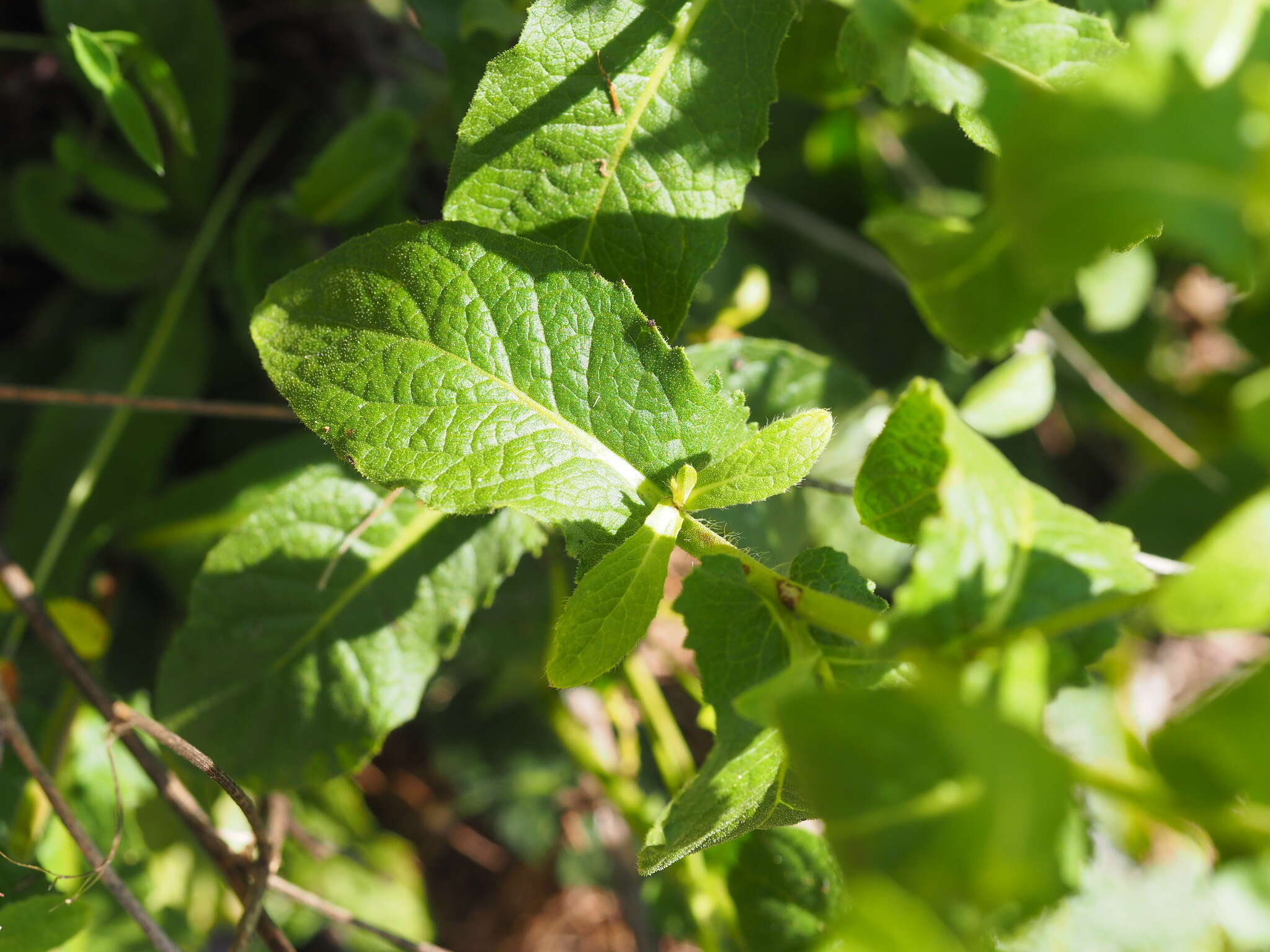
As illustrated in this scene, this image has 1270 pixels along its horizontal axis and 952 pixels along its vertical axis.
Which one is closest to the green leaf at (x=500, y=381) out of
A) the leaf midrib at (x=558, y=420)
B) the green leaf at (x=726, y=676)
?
the leaf midrib at (x=558, y=420)

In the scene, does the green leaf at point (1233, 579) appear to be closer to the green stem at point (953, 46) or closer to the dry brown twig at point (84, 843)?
the green stem at point (953, 46)

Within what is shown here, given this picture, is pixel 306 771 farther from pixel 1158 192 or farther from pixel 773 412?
pixel 1158 192

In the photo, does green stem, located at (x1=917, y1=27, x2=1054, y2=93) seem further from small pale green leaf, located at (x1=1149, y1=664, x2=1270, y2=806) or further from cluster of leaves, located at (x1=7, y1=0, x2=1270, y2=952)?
small pale green leaf, located at (x1=1149, y1=664, x2=1270, y2=806)

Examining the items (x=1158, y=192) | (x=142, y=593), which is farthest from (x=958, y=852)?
(x=142, y=593)

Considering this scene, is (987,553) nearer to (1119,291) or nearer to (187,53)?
(187,53)

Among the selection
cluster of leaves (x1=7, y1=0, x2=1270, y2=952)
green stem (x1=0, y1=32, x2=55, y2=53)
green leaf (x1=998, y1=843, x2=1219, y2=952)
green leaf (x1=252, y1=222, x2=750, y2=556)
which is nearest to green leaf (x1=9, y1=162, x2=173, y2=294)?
cluster of leaves (x1=7, y1=0, x2=1270, y2=952)
